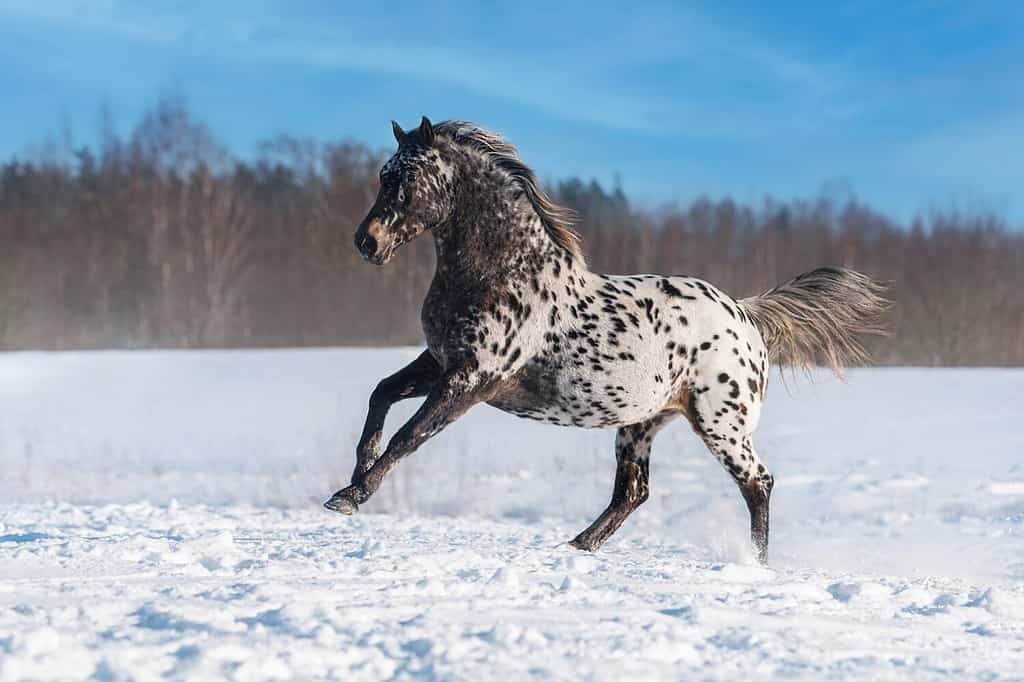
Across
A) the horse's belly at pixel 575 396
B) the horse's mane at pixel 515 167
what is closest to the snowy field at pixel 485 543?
the horse's belly at pixel 575 396

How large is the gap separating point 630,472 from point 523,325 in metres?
1.31

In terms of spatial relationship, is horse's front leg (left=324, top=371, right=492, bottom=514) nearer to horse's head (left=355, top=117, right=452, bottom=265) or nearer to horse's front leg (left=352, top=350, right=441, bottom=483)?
horse's front leg (left=352, top=350, right=441, bottom=483)

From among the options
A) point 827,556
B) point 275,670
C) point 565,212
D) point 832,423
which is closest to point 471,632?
point 275,670

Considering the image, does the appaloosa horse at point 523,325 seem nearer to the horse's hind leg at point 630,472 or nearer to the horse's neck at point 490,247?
the horse's neck at point 490,247

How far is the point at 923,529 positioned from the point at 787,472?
8.00ft

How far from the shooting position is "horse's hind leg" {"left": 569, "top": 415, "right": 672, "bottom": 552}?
18.4ft

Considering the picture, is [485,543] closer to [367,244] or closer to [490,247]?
[490,247]

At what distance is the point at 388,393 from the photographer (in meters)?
4.88

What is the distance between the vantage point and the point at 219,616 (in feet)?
10.4

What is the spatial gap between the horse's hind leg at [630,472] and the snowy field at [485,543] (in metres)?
0.26

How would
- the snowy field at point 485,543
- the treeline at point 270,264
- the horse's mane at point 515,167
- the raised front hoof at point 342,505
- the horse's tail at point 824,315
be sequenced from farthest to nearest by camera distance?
the treeline at point 270,264 → the horse's tail at point 824,315 → the horse's mane at point 515,167 → the raised front hoof at point 342,505 → the snowy field at point 485,543

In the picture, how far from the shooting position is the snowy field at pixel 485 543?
303cm

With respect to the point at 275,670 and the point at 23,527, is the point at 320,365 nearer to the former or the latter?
the point at 23,527

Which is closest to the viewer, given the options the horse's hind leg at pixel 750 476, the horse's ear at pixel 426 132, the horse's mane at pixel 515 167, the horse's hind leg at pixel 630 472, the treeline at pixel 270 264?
the horse's ear at pixel 426 132
